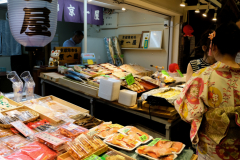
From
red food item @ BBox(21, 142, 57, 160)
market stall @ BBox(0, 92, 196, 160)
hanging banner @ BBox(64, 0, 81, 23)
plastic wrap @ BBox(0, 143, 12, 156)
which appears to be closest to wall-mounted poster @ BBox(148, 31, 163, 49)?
hanging banner @ BBox(64, 0, 81, 23)

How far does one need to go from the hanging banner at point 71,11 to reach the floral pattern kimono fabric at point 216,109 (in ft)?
17.6

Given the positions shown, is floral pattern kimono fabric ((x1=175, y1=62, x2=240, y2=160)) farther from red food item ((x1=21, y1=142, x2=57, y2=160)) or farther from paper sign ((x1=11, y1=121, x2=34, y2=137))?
paper sign ((x1=11, y1=121, x2=34, y2=137))

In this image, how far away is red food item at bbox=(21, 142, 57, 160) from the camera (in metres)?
1.74

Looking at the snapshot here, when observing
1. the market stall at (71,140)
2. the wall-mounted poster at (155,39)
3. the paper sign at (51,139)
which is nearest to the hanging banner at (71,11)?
the wall-mounted poster at (155,39)

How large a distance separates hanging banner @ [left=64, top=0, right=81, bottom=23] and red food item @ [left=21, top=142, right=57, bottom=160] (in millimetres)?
5000

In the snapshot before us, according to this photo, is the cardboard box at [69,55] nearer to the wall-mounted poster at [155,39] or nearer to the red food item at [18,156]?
the wall-mounted poster at [155,39]

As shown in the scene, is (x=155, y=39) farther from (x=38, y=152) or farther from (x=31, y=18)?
(x=38, y=152)

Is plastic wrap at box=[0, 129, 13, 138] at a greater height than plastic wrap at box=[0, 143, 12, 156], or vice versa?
plastic wrap at box=[0, 129, 13, 138]

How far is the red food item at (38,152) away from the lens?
1735 mm

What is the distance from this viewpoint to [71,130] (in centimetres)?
214

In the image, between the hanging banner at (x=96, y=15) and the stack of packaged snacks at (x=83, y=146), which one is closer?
the stack of packaged snacks at (x=83, y=146)

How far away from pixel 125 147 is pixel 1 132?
1.37m

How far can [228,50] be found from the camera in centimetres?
161

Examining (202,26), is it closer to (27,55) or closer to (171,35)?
(171,35)
